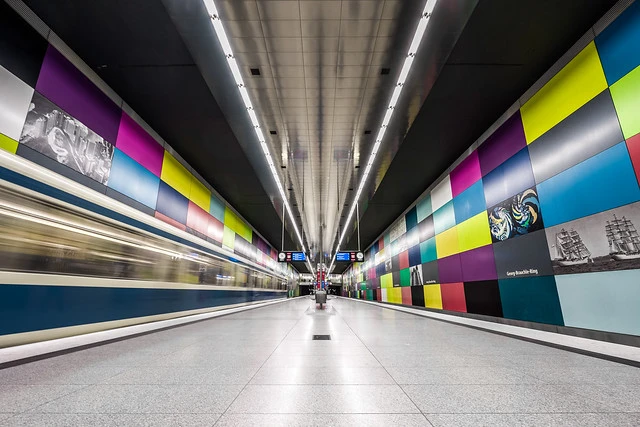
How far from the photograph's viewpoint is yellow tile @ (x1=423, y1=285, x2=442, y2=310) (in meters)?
10.7

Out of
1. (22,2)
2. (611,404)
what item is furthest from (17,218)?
(611,404)

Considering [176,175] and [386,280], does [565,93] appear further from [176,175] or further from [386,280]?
[386,280]

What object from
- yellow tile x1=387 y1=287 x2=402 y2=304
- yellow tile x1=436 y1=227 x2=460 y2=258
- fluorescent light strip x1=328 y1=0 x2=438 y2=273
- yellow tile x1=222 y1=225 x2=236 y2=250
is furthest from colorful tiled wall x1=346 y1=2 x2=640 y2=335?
yellow tile x1=222 y1=225 x2=236 y2=250

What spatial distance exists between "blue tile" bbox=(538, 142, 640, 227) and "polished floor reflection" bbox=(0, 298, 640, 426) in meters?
2.33

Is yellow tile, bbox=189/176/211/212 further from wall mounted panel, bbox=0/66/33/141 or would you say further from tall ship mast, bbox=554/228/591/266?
tall ship mast, bbox=554/228/591/266

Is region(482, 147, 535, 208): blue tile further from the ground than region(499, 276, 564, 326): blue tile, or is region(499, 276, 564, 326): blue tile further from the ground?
region(482, 147, 535, 208): blue tile

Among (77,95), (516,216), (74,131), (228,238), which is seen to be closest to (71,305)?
(74,131)

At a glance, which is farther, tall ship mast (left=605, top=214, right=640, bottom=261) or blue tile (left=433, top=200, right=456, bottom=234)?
blue tile (left=433, top=200, right=456, bottom=234)

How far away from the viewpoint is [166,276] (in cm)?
744

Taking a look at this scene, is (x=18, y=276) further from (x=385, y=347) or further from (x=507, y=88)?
(x=507, y=88)

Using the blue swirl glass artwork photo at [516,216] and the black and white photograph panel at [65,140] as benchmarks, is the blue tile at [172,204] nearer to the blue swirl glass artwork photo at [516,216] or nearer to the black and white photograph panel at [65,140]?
the black and white photograph panel at [65,140]

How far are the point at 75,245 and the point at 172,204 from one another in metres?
4.05

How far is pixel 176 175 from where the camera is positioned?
8844mm

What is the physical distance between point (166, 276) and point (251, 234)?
10.6 metres
